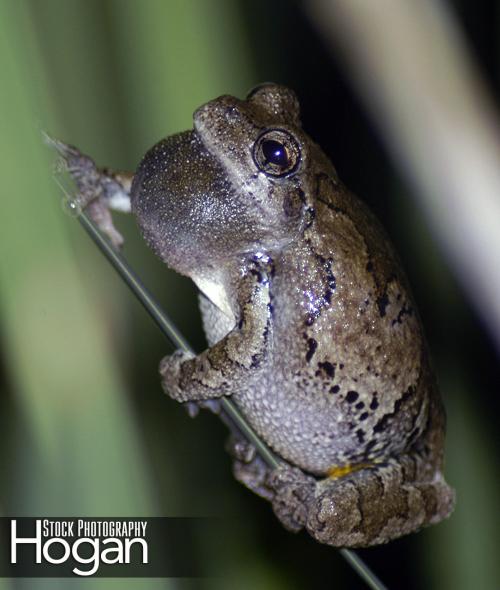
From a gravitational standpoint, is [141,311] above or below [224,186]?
above

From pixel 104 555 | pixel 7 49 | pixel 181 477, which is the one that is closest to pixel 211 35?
pixel 7 49

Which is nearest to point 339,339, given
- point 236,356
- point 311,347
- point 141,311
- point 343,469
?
point 311,347

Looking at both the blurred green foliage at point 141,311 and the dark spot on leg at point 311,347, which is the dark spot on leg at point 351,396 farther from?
the blurred green foliage at point 141,311

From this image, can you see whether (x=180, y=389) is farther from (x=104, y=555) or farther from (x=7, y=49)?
(x=7, y=49)

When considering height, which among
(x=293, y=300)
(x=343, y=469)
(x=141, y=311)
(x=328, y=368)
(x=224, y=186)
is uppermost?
(x=141, y=311)

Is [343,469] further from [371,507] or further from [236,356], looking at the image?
[236,356]

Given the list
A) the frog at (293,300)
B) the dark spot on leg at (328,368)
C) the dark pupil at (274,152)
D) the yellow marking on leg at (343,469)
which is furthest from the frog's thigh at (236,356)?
the yellow marking on leg at (343,469)
